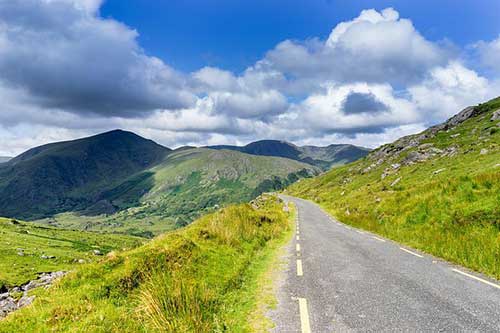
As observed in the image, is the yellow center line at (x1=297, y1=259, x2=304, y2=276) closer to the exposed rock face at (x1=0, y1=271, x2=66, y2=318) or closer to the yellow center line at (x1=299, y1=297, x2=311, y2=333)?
the yellow center line at (x1=299, y1=297, x2=311, y2=333)

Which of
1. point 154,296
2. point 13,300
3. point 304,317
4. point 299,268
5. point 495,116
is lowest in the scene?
point 13,300

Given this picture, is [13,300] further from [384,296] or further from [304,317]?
[384,296]

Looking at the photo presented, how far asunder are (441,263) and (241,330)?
9.48m

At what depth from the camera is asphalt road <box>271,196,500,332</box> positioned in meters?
6.30

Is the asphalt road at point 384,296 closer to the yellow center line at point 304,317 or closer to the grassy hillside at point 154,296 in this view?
the yellow center line at point 304,317

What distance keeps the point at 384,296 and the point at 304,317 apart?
268 cm

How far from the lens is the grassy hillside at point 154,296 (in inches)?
226

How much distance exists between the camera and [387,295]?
7.99m

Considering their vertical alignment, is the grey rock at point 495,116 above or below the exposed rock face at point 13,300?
above

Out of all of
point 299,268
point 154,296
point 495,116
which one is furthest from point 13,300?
point 495,116

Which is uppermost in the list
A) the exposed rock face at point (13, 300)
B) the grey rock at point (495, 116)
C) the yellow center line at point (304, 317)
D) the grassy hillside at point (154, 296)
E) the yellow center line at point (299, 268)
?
the grey rock at point (495, 116)

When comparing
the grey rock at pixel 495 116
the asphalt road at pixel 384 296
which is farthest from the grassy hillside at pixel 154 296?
the grey rock at pixel 495 116

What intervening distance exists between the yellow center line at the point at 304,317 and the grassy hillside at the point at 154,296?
1186mm

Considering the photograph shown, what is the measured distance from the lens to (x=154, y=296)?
650 centimetres
